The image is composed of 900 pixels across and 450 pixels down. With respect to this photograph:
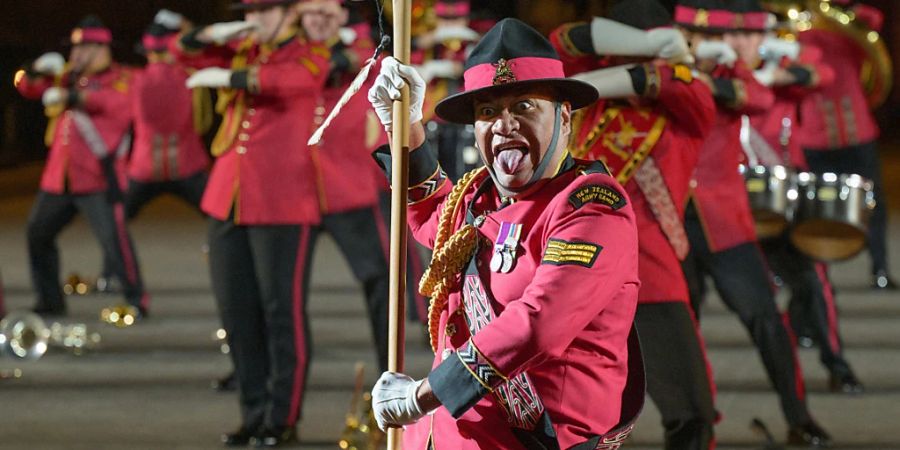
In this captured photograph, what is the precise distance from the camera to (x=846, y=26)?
9508 millimetres

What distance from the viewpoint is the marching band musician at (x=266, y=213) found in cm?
680

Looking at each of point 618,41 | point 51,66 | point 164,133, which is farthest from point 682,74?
point 51,66

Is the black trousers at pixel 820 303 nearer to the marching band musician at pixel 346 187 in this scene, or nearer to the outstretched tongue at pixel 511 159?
the marching band musician at pixel 346 187

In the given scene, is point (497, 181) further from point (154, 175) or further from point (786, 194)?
point (154, 175)

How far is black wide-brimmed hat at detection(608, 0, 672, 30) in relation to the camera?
17.3 ft

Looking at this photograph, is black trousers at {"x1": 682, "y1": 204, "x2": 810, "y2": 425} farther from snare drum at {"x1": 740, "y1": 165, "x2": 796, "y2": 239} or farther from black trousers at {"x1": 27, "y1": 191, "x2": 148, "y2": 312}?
black trousers at {"x1": 27, "y1": 191, "x2": 148, "y2": 312}

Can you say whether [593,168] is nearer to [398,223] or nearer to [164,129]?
[398,223]

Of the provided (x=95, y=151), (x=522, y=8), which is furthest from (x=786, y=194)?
(x=522, y=8)

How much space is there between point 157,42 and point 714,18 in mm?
4531

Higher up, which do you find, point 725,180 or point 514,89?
point 514,89

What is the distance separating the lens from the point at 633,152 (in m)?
5.17

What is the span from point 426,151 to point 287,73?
3.11m

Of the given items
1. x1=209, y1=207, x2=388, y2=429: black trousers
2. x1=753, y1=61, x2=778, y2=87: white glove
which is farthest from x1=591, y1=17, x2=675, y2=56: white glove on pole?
x1=753, y1=61, x2=778, y2=87: white glove

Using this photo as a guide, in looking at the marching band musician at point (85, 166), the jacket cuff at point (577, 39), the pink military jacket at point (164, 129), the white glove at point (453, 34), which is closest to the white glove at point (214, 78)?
the jacket cuff at point (577, 39)
